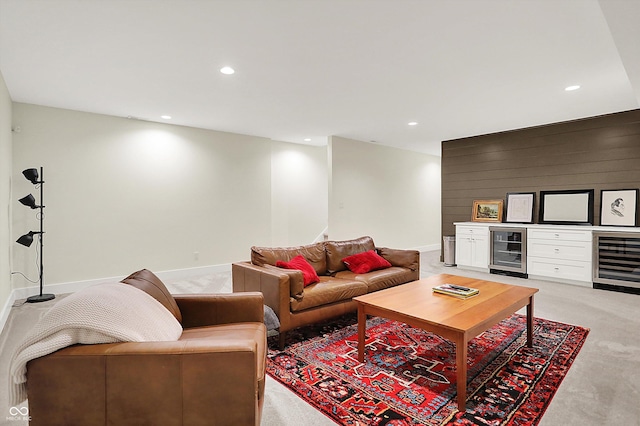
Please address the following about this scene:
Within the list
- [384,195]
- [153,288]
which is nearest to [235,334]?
[153,288]

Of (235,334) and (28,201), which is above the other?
(28,201)

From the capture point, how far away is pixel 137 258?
17.2ft

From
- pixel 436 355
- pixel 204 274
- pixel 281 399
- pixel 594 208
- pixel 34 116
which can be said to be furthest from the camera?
pixel 204 274

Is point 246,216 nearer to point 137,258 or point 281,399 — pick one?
point 137,258

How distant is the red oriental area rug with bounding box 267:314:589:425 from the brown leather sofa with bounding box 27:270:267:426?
0.87 m

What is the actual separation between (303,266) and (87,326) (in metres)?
2.21

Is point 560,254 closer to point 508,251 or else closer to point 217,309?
point 508,251

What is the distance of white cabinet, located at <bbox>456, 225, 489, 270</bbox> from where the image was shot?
601 cm

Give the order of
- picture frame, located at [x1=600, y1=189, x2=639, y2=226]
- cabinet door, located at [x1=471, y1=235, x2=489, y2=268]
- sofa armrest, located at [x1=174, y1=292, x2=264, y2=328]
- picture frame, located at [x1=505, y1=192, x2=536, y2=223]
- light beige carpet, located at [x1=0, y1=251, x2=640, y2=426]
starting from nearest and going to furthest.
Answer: light beige carpet, located at [x1=0, y1=251, x2=640, y2=426] → sofa armrest, located at [x1=174, y1=292, x2=264, y2=328] → picture frame, located at [x1=600, y1=189, x2=639, y2=226] → picture frame, located at [x1=505, y1=192, x2=536, y2=223] → cabinet door, located at [x1=471, y1=235, x2=489, y2=268]

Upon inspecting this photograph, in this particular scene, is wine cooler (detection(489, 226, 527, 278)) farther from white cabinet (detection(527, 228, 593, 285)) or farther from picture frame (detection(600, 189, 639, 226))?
picture frame (detection(600, 189, 639, 226))

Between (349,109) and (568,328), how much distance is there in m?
3.58

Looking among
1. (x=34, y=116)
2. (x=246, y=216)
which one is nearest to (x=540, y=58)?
(x=246, y=216)

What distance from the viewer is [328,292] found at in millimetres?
3104

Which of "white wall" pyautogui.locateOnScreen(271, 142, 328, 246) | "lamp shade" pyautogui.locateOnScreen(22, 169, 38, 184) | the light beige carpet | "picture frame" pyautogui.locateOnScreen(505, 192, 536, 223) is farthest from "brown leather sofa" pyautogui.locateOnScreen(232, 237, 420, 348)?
"white wall" pyautogui.locateOnScreen(271, 142, 328, 246)
